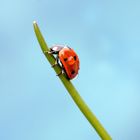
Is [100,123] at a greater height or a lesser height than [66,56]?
lesser

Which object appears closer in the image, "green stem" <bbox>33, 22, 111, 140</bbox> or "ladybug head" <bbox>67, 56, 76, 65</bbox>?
"green stem" <bbox>33, 22, 111, 140</bbox>

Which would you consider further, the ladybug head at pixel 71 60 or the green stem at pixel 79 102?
the ladybug head at pixel 71 60

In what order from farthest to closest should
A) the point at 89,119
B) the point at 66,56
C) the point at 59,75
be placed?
the point at 66,56
the point at 59,75
the point at 89,119

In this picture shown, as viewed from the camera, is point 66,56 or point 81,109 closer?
point 81,109

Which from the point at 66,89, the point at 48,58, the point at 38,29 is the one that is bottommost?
the point at 66,89

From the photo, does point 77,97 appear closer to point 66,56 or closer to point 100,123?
point 100,123

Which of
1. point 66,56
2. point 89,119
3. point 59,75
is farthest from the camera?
point 66,56

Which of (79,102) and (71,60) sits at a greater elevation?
(71,60)

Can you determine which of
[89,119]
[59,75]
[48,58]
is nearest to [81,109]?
[89,119]

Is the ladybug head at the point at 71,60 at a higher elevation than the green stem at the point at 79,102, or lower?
higher

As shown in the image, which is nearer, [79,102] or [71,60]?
[79,102]

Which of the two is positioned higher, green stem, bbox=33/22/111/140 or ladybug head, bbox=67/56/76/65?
ladybug head, bbox=67/56/76/65
